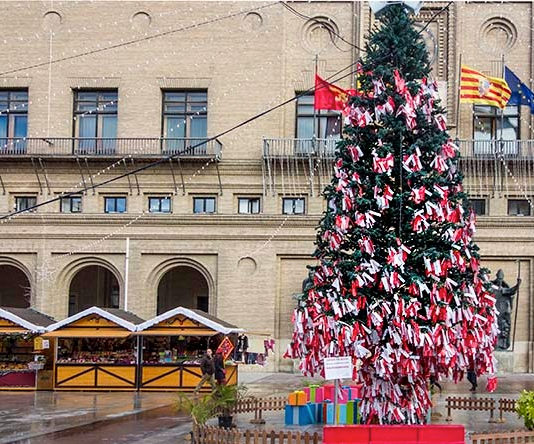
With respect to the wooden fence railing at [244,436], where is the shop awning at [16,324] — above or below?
above

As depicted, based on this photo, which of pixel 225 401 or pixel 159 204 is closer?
pixel 225 401

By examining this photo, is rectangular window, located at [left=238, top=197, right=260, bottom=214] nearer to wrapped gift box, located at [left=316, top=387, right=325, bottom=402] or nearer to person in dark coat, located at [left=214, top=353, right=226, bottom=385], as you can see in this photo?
person in dark coat, located at [left=214, top=353, right=226, bottom=385]

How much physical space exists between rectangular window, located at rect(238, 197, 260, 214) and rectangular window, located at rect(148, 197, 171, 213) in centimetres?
361

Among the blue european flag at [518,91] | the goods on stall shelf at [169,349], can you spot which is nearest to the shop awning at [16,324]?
the goods on stall shelf at [169,349]

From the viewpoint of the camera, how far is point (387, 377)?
15.7 meters

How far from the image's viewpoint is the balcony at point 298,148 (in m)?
43.1

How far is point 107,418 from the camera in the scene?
22406mm

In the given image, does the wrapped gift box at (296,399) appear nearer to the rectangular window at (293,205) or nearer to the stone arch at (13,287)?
the rectangular window at (293,205)

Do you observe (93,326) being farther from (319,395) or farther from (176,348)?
(319,395)

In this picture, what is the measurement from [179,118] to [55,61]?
6970mm

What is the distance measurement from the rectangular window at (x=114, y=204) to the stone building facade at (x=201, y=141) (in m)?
0.07

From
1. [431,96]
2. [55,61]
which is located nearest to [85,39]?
[55,61]

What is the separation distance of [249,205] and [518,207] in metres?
13.3

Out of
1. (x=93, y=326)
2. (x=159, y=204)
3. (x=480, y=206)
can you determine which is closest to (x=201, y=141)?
(x=159, y=204)
